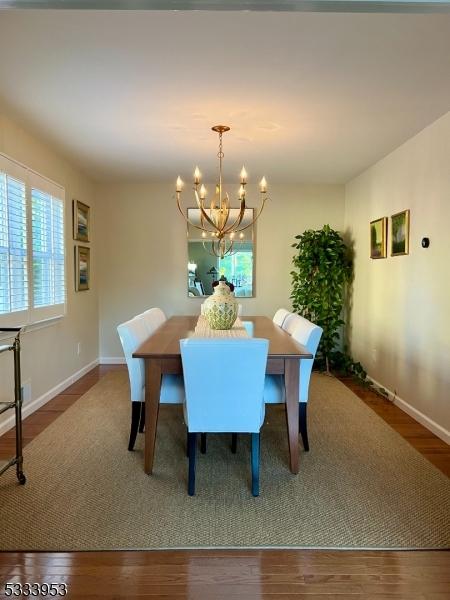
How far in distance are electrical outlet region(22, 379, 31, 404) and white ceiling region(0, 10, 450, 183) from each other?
209 centimetres

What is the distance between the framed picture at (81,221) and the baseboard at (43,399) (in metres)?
1.54

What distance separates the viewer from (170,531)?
73.7 inches

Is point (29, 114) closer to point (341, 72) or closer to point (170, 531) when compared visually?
point (341, 72)

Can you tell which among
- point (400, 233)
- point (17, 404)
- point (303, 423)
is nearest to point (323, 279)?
point (400, 233)

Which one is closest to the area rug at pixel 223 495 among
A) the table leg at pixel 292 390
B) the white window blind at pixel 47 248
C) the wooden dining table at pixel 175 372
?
the wooden dining table at pixel 175 372

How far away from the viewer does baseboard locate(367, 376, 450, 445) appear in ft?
9.74

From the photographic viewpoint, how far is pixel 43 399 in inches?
146

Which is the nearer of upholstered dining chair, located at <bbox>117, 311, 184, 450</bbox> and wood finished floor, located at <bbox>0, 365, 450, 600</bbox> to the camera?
wood finished floor, located at <bbox>0, 365, 450, 600</bbox>

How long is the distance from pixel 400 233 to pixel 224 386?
247cm

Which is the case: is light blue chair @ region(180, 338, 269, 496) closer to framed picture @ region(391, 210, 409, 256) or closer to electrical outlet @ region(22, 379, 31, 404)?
electrical outlet @ region(22, 379, 31, 404)

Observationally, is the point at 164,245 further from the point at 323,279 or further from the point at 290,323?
the point at 290,323

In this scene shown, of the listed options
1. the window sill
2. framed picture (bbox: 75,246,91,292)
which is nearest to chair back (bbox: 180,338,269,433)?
the window sill

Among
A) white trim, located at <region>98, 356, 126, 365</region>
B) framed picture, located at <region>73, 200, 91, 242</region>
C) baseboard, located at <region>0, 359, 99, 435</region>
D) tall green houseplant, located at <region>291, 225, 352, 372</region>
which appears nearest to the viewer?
baseboard, located at <region>0, 359, 99, 435</region>

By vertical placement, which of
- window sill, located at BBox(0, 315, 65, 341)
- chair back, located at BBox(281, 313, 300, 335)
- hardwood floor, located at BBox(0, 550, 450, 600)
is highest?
chair back, located at BBox(281, 313, 300, 335)
